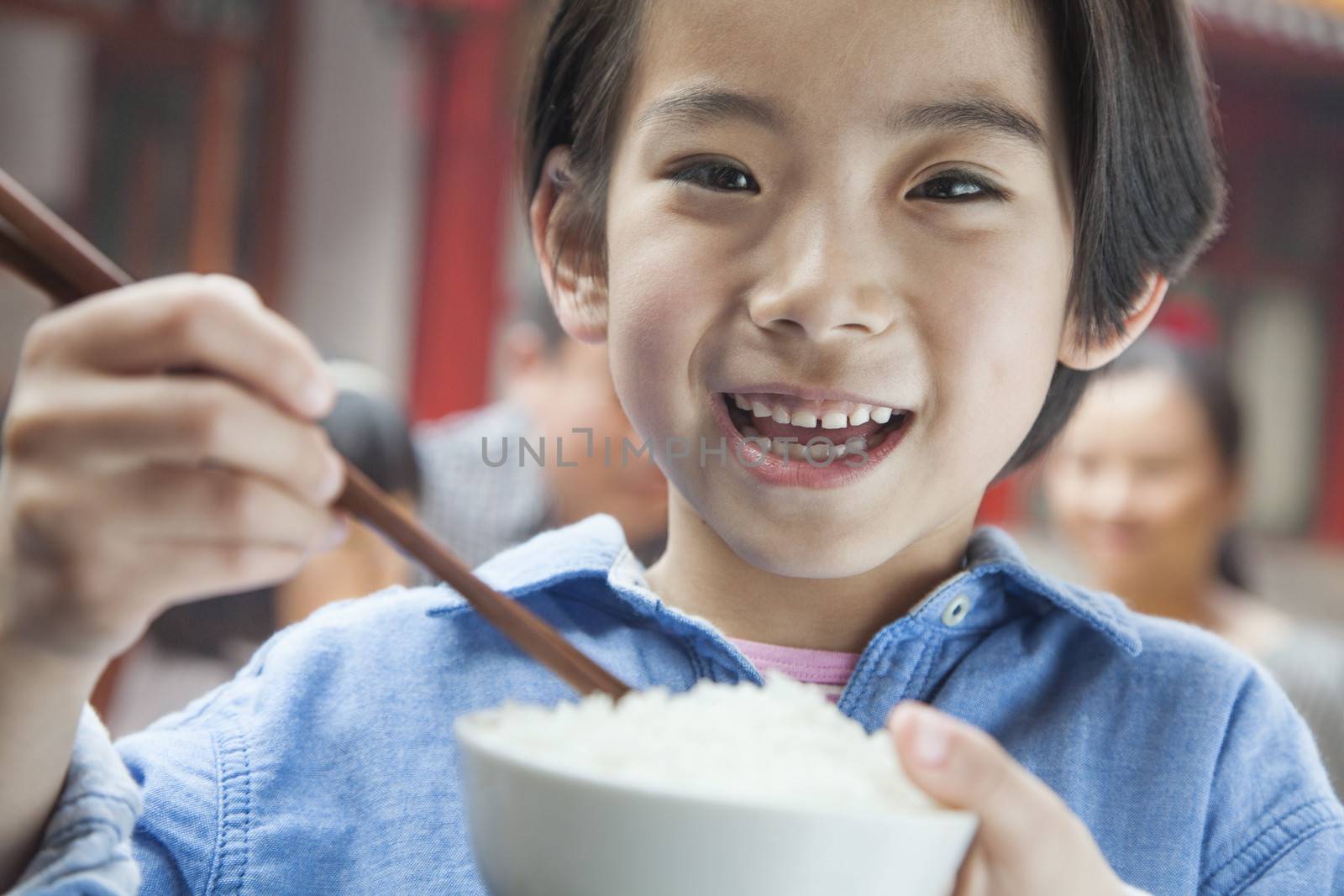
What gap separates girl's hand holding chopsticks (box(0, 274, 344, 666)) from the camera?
53cm

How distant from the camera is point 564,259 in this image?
3.43 feet

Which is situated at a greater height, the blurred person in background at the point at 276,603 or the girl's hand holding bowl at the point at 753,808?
the girl's hand holding bowl at the point at 753,808

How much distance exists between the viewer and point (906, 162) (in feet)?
2.58

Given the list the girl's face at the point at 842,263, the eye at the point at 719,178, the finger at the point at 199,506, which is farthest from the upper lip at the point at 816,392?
the finger at the point at 199,506

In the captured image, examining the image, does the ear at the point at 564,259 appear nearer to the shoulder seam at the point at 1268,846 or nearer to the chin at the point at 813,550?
the chin at the point at 813,550

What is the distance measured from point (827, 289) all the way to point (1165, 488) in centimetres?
210

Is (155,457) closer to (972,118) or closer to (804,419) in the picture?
(804,419)

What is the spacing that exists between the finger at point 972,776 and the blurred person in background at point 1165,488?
217 centimetres

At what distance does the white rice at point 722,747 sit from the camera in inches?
19.3

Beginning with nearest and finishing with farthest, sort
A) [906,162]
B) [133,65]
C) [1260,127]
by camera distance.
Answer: [906,162], [133,65], [1260,127]

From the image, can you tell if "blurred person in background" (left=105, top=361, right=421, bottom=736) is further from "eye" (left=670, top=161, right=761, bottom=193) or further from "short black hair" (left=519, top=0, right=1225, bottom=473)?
"eye" (left=670, top=161, right=761, bottom=193)

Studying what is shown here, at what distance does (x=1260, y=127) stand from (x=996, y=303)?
22.7ft

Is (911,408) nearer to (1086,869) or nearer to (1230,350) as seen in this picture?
(1086,869)

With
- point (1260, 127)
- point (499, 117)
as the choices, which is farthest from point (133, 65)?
point (1260, 127)
